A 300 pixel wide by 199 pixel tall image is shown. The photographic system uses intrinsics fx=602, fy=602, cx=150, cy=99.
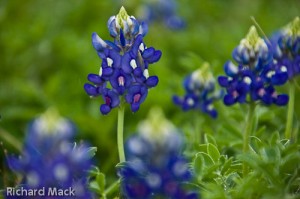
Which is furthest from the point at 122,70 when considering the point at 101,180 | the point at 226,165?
the point at 226,165

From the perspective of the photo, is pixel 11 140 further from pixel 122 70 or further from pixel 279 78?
pixel 279 78

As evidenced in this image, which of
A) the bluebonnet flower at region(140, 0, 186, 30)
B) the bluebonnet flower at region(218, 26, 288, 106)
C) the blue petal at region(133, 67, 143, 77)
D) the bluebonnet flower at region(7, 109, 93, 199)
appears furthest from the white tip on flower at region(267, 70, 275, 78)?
the bluebonnet flower at region(140, 0, 186, 30)

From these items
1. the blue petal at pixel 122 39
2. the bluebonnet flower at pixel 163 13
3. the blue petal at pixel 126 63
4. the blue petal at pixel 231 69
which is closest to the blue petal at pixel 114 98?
the blue petal at pixel 126 63

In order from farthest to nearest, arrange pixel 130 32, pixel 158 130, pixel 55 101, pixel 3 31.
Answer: pixel 3 31 → pixel 55 101 → pixel 130 32 → pixel 158 130

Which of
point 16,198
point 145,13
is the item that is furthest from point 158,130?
point 145,13

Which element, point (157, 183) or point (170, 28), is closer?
point (157, 183)

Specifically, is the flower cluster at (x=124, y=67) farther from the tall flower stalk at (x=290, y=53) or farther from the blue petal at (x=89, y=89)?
the tall flower stalk at (x=290, y=53)

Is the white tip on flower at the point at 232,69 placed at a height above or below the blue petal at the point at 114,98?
above

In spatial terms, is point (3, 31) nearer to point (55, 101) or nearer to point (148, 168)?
point (55, 101)
